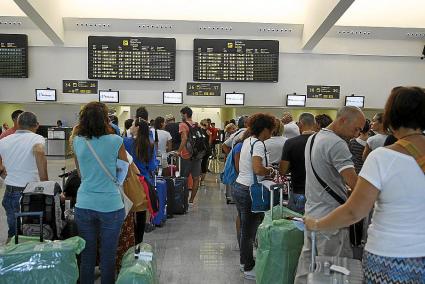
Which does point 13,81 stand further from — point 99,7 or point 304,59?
point 304,59

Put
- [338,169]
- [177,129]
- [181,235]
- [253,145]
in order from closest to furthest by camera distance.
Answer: [338,169] < [253,145] < [181,235] < [177,129]

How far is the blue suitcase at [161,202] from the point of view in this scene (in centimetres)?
577

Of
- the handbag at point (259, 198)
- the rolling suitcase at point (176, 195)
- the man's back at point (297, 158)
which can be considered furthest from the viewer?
the rolling suitcase at point (176, 195)

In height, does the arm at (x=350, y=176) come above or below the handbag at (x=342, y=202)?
above

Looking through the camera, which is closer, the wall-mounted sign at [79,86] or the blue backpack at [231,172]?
the blue backpack at [231,172]

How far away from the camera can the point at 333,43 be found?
10367 mm

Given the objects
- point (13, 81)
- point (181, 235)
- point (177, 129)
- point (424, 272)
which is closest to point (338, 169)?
point (424, 272)

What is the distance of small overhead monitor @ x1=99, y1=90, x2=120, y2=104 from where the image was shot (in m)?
10.1

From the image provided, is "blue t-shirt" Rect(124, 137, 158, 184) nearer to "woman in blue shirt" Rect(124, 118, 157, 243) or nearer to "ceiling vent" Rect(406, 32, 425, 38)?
"woman in blue shirt" Rect(124, 118, 157, 243)

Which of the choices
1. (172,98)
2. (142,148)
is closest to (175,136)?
(172,98)

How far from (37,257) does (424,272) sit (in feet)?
6.59

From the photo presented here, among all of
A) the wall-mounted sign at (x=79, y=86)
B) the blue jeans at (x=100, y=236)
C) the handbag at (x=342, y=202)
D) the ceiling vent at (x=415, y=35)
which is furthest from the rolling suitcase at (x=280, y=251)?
the ceiling vent at (x=415, y=35)

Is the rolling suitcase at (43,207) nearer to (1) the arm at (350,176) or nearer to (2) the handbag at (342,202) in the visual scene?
(2) the handbag at (342,202)

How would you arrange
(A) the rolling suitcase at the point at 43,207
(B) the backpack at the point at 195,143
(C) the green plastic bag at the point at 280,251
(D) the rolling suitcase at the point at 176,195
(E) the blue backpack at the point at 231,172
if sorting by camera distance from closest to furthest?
(C) the green plastic bag at the point at 280,251 < (A) the rolling suitcase at the point at 43,207 < (E) the blue backpack at the point at 231,172 < (D) the rolling suitcase at the point at 176,195 < (B) the backpack at the point at 195,143
